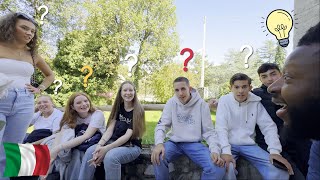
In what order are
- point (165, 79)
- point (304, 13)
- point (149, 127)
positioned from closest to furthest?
point (304, 13), point (149, 127), point (165, 79)

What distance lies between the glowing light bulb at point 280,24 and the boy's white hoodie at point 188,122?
1.76 m

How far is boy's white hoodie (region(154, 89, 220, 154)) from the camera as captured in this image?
2.93 m

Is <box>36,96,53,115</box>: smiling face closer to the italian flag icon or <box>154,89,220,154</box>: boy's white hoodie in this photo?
<box>154,89,220,154</box>: boy's white hoodie

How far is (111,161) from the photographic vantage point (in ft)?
9.00

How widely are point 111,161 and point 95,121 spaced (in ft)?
1.63

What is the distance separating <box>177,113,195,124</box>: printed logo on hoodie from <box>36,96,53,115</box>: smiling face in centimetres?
149

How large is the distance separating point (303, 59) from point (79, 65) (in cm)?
1514

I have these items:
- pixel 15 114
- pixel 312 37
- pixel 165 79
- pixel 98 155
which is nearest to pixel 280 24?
pixel 98 155

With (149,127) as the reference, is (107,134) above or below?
above

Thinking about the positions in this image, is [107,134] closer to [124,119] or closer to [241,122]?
[124,119]

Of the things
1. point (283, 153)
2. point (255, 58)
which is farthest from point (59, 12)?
point (283, 153)

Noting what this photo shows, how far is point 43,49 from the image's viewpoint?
13664 mm

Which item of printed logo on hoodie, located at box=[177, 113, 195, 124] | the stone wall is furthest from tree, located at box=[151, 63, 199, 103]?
printed logo on hoodie, located at box=[177, 113, 195, 124]

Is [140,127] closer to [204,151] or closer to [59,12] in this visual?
[204,151]
